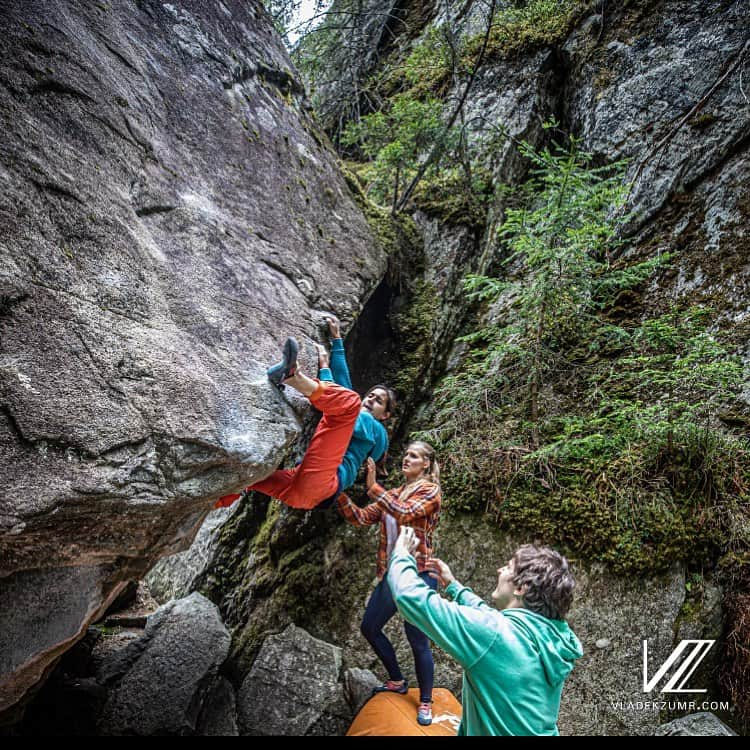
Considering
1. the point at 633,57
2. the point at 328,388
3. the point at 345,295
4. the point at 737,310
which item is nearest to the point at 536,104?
the point at 633,57

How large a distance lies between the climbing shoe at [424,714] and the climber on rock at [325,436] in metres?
1.75

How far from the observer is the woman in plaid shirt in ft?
13.1

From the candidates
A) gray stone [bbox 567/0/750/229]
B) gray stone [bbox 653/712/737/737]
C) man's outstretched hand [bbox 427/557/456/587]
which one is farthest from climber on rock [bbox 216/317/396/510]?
gray stone [bbox 567/0/750/229]

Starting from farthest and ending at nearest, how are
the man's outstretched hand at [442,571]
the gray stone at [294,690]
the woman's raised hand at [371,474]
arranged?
the woman's raised hand at [371,474] < the gray stone at [294,690] < the man's outstretched hand at [442,571]

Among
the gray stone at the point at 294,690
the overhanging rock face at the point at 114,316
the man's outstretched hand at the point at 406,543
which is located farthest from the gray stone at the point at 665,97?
the gray stone at the point at 294,690

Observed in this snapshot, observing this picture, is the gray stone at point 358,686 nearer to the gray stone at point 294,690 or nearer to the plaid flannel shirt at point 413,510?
the gray stone at point 294,690

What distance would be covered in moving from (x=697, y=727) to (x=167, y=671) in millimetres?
4471

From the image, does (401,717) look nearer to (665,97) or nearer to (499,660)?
(499,660)

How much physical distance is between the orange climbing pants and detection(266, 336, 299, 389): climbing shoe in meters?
0.25

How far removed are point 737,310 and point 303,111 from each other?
214 inches

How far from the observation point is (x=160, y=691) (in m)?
4.37

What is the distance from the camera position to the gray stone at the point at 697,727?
3672 millimetres

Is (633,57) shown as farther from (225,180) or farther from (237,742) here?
(237,742)

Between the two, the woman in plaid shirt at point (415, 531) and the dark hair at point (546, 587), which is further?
the woman in plaid shirt at point (415, 531)
